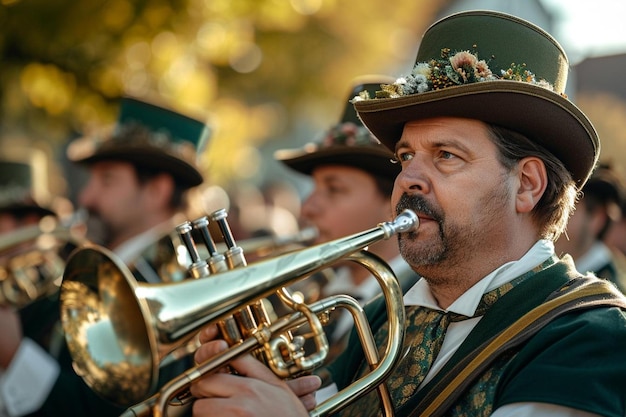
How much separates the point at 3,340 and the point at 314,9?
207 inches

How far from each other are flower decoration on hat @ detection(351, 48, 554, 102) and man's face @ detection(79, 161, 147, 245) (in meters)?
3.28

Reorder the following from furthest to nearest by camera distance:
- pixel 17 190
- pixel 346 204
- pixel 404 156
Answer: pixel 17 190 → pixel 346 204 → pixel 404 156

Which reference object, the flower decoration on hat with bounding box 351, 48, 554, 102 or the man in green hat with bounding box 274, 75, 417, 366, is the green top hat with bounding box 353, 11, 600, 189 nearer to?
the flower decoration on hat with bounding box 351, 48, 554, 102

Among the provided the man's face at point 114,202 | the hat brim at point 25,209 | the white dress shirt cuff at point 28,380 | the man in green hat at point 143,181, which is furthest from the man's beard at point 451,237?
the hat brim at point 25,209

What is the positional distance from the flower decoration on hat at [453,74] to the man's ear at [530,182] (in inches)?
10.0

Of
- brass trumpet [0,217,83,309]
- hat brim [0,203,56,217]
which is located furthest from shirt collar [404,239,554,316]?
hat brim [0,203,56,217]

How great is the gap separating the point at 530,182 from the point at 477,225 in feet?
0.87

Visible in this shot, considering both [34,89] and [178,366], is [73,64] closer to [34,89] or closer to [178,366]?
[34,89]

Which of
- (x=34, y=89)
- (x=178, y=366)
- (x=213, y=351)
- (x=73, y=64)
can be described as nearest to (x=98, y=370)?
(x=213, y=351)

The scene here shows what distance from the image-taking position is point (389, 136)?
331cm

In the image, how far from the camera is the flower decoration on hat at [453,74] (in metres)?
2.92

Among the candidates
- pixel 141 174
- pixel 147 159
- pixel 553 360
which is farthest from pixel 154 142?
pixel 553 360

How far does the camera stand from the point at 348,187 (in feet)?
16.2

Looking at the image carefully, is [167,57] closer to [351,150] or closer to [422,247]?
[351,150]
